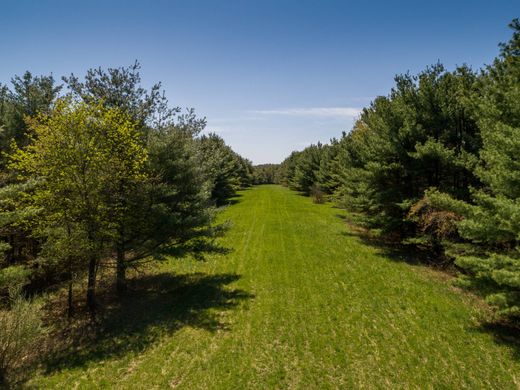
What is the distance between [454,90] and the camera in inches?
619

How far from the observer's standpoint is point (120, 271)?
12.1 metres

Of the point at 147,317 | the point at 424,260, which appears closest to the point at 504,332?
the point at 424,260

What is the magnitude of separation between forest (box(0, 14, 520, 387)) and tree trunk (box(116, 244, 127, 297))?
59mm

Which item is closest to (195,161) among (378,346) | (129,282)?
(129,282)

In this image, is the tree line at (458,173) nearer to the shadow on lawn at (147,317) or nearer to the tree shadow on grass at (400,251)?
the tree shadow on grass at (400,251)

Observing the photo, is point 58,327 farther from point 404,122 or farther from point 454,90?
point 454,90

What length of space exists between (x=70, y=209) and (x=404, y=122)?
1632 centimetres

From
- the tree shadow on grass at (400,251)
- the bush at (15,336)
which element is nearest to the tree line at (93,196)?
the bush at (15,336)

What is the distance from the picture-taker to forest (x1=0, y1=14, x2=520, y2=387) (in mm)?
8516

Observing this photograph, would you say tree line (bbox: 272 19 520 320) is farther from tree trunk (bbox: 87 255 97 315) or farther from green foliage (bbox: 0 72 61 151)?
green foliage (bbox: 0 72 61 151)

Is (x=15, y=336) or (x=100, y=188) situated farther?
(x=100, y=188)

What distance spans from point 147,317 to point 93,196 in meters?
4.77

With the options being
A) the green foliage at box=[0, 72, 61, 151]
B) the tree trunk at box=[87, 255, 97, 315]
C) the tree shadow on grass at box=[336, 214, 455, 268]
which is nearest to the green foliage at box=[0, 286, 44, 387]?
the tree trunk at box=[87, 255, 97, 315]

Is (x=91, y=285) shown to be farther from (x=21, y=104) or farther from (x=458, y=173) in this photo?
(x=458, y=173)
